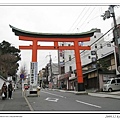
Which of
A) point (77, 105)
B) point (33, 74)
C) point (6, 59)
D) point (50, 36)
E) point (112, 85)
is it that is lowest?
point (77, 105)

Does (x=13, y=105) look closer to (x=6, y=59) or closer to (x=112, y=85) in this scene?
(x=112, y=85)

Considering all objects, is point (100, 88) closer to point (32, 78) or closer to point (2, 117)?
point (32, 78)

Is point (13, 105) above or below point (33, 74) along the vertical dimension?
below

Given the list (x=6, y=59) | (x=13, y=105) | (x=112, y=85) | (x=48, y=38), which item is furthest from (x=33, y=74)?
(x=6, y=59)

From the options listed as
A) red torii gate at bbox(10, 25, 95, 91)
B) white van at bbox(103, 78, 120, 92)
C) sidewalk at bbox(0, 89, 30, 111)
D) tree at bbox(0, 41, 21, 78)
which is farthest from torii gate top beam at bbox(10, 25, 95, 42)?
tree at bbox(0, 41, 21, 78)

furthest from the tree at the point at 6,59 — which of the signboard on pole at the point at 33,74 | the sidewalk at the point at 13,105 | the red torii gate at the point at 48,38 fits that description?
the sidewalk at the point at 13,105

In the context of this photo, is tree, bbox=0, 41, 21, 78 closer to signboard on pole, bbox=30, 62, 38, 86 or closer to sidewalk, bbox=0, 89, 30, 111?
signboard on pole, bbox=30, 62, 38, 86

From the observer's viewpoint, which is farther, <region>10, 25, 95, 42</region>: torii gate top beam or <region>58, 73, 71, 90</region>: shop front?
<region>58, 73, 71, 90</region>: shop front

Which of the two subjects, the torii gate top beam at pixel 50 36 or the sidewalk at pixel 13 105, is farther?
the torii gate top beam at pixel 50 36

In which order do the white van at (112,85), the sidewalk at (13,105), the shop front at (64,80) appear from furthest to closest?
the shop front at (64,80)
the white van at (112,85)
the sidewalk at (13,105)

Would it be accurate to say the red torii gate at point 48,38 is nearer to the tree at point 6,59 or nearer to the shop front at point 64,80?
the tree at point 6,59

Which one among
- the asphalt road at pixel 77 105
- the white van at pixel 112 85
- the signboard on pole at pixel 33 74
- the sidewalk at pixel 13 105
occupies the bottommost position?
the asphalt road at pixel 77 105

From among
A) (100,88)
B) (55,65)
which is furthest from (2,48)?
(55,65)

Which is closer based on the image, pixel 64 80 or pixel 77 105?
pixel 77 105
